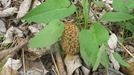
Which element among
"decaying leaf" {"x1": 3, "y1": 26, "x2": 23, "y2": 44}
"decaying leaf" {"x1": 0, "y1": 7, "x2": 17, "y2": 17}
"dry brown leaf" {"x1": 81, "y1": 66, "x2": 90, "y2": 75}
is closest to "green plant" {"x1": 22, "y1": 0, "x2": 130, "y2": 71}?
"dry brown leaf" {"x1": 81, "y1": 66, "x2": 90, "y2": 75}

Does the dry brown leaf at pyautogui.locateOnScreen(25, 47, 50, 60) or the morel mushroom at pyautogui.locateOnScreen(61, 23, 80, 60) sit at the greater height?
the morel mushroom at pyautogui.locateOnScreen(61, 23, 80, 60)

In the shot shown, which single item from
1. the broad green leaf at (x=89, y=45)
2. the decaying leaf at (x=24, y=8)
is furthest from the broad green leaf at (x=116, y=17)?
the decaying leaf at (x=24, y=8)

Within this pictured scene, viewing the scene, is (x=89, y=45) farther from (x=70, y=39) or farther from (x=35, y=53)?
(x=35, y=53)

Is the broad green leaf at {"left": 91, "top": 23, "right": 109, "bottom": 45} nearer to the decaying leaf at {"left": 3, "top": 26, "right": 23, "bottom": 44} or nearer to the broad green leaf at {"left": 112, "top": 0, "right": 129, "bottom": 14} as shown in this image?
the broad green leaf at {"left": 112, "top": 0, "right": 129, "bottom": 14}

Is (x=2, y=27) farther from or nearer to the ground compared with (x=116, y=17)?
nearer to the ground

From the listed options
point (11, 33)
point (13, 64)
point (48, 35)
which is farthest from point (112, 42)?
point (11, 33)

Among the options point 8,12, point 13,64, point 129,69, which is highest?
point 8,12

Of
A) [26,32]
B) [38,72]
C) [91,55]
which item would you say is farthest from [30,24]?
[91,55]
